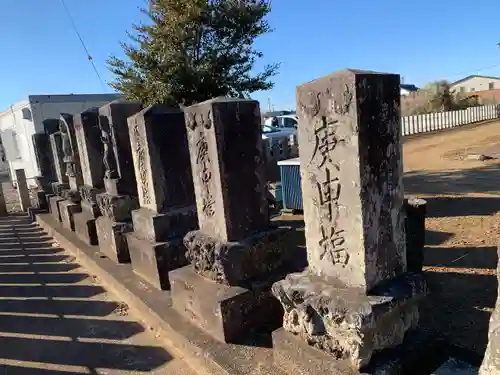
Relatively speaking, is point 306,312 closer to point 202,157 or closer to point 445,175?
point 202,157

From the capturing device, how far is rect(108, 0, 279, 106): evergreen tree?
7.11 m

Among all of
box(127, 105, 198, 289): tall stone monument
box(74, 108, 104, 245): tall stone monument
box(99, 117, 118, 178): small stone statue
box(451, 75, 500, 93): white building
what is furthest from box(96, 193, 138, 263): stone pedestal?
box(451, 75, 500, 93): white building

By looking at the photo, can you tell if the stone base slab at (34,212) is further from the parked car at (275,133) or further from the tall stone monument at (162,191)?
the parked car at (275,133)

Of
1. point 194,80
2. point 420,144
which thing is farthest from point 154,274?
point 420,144

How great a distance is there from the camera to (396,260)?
219 cm

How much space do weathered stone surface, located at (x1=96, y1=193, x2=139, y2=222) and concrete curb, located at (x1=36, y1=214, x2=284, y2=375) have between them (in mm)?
612

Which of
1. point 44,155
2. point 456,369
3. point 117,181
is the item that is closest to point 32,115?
point 44,155

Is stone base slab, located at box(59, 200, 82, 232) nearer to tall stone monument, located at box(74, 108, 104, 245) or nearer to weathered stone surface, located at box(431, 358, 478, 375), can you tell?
tall stone monument, located at box(74, 108, 104, 245)

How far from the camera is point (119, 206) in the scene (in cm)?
484

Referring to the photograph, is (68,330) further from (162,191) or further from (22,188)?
(22,188)

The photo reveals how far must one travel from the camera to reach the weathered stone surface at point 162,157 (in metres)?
3.83

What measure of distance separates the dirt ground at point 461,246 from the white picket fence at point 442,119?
13129 millimetres

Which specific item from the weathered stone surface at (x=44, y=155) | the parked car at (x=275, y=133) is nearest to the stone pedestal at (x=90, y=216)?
the weathered stone surface at (x=44, y=155)

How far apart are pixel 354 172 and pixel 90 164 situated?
16.0 ft
